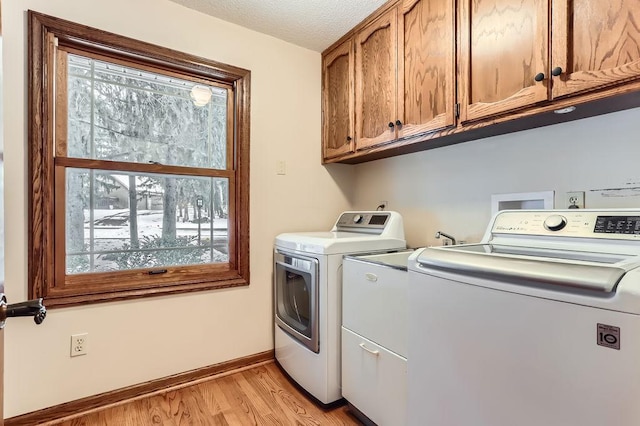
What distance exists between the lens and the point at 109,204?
1.77m

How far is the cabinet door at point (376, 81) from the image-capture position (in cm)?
182

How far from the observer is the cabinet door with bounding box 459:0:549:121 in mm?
1192

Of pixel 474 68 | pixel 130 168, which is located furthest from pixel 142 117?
pixel 474 68

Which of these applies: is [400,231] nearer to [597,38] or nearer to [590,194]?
[590,194]

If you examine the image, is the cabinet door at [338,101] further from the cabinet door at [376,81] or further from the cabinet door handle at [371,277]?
the cabinet door handle at [371,277]

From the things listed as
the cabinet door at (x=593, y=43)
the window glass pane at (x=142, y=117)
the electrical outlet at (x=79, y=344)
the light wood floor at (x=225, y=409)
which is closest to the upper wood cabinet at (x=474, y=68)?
the cabinet door at (x=593, y=43)

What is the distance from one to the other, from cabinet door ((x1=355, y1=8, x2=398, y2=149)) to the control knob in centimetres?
89

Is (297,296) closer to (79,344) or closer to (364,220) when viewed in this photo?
(364,220)

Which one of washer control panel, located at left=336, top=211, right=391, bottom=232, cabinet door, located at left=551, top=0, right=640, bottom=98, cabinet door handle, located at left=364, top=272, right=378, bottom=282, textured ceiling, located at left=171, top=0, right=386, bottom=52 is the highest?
textured ceiling, located at left=171, top=0, right=386, bottom=52

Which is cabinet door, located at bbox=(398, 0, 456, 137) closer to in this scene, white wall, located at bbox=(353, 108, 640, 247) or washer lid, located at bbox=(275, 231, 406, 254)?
white wall, located at bbox=(353, 108, 640, 247)

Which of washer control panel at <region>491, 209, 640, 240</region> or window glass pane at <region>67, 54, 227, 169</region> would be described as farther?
window glass pane at <region>67, 54, 227, 169</region>

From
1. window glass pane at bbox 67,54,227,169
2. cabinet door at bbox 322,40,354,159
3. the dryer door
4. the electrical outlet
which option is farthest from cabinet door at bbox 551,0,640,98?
the electrical outlet

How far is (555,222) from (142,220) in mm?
2088

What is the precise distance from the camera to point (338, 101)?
2.28 meters
